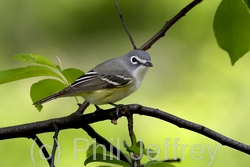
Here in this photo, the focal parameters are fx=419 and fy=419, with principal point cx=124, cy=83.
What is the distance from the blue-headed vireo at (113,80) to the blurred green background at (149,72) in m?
0.68

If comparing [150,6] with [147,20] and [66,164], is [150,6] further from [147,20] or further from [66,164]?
[66,164]

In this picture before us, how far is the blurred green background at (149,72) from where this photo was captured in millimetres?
2941

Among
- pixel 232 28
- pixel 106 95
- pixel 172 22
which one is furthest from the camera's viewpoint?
pixel 106 95

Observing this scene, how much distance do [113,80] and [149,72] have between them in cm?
220

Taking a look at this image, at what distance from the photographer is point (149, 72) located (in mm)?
4020

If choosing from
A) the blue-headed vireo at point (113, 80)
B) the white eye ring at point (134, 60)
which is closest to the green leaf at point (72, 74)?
the blue-headed vireo at point (113, 80)

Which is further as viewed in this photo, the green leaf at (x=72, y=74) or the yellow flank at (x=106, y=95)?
the yellow flank at (x=106, y=95)

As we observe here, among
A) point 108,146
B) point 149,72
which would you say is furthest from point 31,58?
point 149,72

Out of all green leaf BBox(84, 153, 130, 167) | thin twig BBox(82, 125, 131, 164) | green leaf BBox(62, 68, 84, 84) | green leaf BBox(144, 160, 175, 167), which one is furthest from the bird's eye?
green leaf BBox(144, 160, 175, 167)

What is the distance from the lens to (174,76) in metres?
3.96

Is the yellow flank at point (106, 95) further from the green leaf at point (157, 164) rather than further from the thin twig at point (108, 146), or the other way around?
the green leaf at point (157, 164)

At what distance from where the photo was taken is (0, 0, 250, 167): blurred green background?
2941mm

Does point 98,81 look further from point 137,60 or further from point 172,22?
point 172,22

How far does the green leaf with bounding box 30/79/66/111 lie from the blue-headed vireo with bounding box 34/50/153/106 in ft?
0.52
